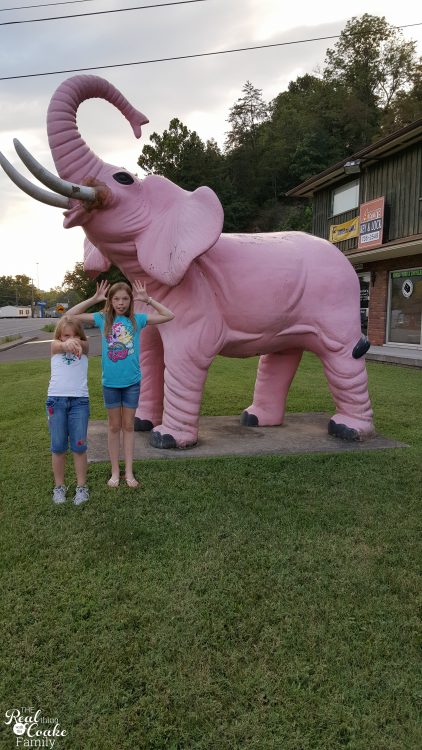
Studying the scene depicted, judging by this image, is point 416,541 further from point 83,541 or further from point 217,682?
point 83,541

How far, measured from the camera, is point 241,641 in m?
1.92

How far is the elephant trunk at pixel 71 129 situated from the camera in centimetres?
344

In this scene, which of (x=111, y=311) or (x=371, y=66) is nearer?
(x=111, y=311)

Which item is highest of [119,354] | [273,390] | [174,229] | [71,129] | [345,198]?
[345,198]

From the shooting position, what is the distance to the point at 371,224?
43.3ft

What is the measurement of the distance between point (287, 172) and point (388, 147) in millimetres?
27901

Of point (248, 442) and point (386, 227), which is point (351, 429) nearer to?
point (248, 442)

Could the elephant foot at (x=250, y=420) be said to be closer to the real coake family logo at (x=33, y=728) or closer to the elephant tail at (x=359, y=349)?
the elephant tail at (x=359, y=349)

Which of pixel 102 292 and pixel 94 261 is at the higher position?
pixel 94 261

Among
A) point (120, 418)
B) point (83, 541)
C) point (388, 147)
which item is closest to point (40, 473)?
point (120, 418)

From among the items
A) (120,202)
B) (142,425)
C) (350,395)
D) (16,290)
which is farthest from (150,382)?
(16,290)

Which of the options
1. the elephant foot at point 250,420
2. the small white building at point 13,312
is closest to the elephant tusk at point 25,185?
the elephant foot at point 250,420

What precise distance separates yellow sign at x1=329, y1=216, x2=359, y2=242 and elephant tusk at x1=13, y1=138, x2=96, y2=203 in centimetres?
1180

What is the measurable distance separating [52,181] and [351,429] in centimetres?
284
